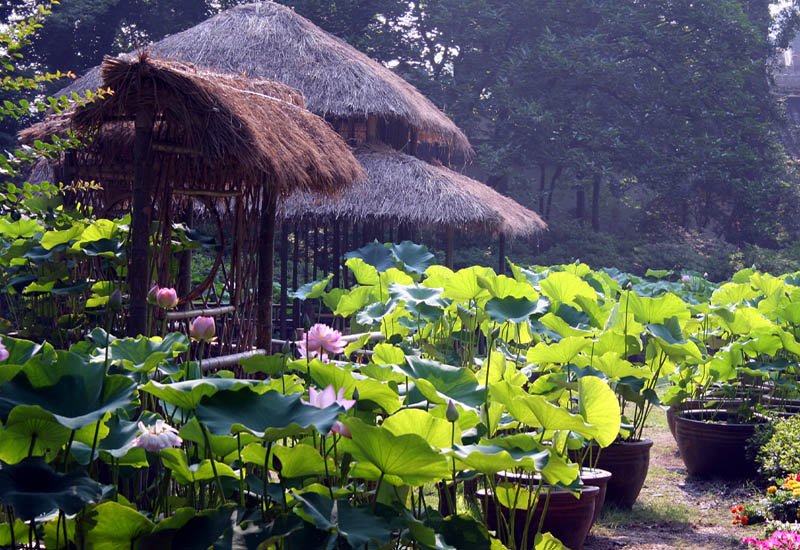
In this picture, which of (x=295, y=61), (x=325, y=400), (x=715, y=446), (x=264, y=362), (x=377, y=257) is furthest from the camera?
(x=295, y=61)

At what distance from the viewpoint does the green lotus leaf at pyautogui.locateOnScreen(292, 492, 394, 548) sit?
1.51 meters

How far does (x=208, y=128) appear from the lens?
3.49 m

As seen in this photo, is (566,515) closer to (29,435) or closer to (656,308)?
(656,308)

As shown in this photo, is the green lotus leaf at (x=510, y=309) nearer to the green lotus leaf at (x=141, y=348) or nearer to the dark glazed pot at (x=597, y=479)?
the dark glazed pot at (x=597, y=479)

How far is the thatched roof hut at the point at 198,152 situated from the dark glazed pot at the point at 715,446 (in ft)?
8.31

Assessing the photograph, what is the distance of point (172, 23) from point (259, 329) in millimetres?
12938

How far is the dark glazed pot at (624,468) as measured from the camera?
3.99 m

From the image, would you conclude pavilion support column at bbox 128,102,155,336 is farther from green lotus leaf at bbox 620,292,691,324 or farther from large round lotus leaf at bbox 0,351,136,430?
green lotus leaf at bbox 620,292,691,324

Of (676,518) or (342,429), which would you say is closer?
(342,429)

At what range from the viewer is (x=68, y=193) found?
14.8ft

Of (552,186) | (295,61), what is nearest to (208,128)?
(295,61)

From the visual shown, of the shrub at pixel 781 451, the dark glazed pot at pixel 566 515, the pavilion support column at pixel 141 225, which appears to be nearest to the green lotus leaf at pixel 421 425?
the dark glazed pot at pixel 566 515

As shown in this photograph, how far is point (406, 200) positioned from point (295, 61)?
2.20 m

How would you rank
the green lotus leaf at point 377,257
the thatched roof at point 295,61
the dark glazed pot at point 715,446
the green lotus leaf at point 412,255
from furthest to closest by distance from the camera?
the thatched roof at point 295,61
the green lotus leaf at point 377,257
the green lotus leaf at point 412,255
the dark glazed pot at point 715,446
